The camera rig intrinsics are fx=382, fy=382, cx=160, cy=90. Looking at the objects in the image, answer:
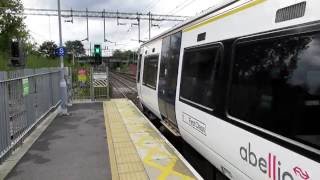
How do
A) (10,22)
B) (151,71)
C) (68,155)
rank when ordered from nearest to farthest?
(68,155)
(151,71)
(10,22)

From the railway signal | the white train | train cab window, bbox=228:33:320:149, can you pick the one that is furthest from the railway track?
train cab window, bbox=228:33:320:149

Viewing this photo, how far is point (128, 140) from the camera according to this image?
9133 mm

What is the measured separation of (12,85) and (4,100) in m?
0.87

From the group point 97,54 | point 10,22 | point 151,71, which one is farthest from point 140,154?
point 10,22

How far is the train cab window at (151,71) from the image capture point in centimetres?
1091

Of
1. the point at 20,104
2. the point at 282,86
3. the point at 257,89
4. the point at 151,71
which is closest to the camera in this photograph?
the point at 282,86

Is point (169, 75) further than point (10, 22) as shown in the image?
No

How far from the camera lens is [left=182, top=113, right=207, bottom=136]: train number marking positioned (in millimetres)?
5668

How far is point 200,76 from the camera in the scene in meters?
6.08

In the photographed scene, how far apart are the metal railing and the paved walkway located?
43 centimetres

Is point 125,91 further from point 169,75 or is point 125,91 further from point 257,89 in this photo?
point 257,89

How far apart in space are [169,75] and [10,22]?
132 ft

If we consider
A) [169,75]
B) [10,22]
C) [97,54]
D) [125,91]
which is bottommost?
Result: [125,91]

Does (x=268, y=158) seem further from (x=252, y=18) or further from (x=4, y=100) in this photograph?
(x=4, y=100)
